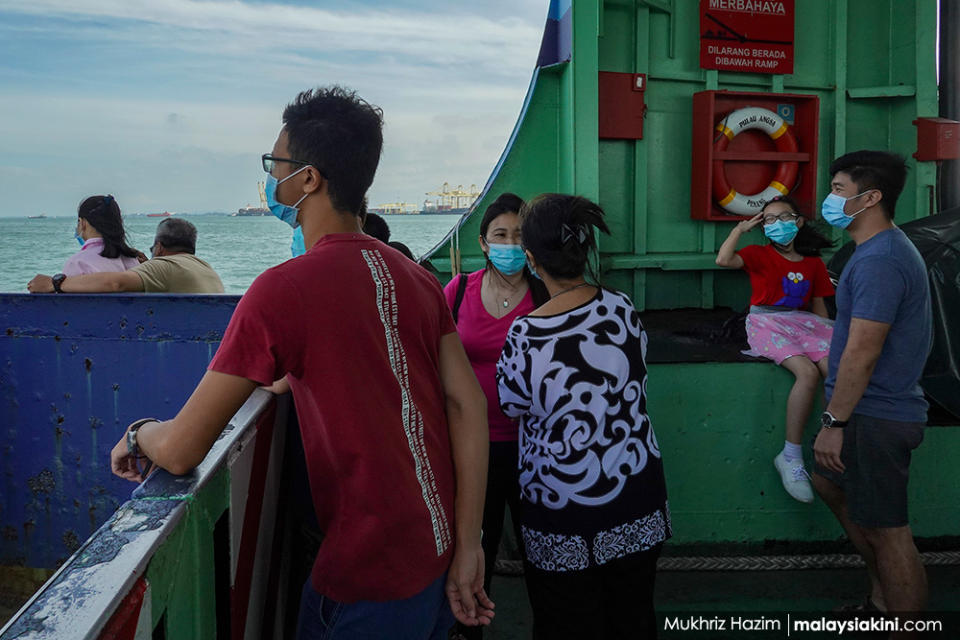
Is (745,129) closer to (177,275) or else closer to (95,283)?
(177,275)

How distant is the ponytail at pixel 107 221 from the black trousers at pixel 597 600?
3.38 m

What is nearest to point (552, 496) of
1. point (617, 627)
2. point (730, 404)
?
point (617, 627)

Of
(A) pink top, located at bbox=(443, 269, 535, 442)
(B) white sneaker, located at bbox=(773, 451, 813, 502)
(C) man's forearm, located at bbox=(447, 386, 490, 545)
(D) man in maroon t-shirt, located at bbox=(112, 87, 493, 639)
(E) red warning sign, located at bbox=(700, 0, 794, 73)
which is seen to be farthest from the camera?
(E) red warning sign, located at bbox=(700, 0, 794, 73)

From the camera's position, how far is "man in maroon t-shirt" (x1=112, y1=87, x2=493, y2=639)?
1264mm

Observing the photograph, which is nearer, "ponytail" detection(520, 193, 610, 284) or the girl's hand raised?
"ponytail" detection(520, 193, 610, 284)

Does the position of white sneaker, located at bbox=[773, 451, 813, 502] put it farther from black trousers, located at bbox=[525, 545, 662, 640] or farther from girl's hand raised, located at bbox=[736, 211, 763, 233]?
black trousers, located at bbox=[525, 545, 662, 640]

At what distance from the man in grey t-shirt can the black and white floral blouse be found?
97cm

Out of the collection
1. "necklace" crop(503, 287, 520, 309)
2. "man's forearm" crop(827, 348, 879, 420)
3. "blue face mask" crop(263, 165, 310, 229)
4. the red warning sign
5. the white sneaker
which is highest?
the red warning sign

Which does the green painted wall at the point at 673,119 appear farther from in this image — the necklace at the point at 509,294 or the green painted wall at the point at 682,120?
the necklace at the point at 509,294

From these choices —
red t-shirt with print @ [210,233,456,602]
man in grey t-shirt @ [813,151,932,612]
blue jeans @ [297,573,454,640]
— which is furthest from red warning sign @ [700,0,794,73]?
blue jeans @ [297,573,454,640]

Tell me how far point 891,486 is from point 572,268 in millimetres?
1493

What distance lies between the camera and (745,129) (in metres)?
4.74

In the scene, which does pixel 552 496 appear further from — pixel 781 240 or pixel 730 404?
pixel 781 240

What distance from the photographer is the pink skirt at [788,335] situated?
11.2 ft
